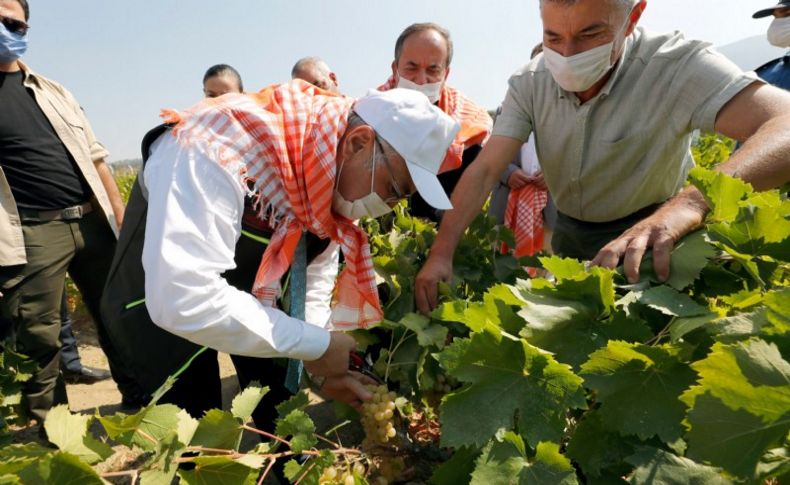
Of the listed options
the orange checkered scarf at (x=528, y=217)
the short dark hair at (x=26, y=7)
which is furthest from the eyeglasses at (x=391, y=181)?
the short dark hair at (x=26, y=7)

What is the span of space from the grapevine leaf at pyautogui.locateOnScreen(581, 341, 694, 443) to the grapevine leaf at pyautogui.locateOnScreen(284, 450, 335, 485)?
62 cm

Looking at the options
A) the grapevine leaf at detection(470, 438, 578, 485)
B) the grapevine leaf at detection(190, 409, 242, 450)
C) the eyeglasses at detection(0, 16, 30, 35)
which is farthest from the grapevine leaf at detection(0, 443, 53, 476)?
the eyeglasses at detection(0, 16, 30, 35)

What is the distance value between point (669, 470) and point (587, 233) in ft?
6.31

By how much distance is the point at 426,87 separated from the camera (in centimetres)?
380

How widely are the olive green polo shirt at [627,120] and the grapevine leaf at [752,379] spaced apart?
161 centimetres

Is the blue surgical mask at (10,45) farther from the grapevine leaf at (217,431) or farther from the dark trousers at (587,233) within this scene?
the dark trousers at (587,233)

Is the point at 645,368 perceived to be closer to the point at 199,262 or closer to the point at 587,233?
the point at 199,262

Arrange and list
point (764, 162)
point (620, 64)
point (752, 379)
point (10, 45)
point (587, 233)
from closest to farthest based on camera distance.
A: point (752, 379) < point (764, 162) < point (620, 64) < point (587, 233) < point (10, 45)

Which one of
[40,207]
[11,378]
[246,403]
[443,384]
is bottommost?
[11,378]

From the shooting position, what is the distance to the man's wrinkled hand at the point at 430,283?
2.00 metres

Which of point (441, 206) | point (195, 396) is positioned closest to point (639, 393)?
point (441, 206)

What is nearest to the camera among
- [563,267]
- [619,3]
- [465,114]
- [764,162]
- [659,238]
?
[563,267]

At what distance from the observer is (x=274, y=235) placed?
6.39 feet

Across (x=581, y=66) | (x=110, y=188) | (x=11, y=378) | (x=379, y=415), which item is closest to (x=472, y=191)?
(x=581, y=66)
